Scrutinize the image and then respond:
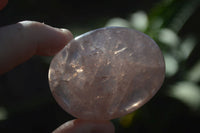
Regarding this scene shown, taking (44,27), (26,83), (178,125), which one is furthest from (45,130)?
(44,27)

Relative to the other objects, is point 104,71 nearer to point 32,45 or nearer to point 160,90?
point 32,45

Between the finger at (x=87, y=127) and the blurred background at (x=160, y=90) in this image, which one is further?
the blurred background at (x=160, y=90)

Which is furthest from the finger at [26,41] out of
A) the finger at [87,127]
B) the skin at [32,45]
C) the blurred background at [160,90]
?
the blurred background at [160,90]

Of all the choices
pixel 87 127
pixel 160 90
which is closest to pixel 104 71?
pixel 87 127

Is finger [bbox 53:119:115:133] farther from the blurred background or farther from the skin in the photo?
the blurred background

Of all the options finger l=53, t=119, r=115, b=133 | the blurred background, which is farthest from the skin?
the blurred background

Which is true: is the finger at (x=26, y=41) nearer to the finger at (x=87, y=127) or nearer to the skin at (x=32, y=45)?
the skin at (x=32, y=45)

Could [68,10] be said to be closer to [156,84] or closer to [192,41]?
[192,41]
